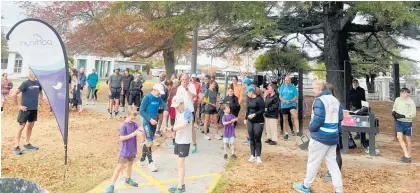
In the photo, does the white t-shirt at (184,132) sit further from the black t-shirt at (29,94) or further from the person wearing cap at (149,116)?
the black t-shirt at (29,94)

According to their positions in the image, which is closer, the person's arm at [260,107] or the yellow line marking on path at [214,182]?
the yellow line marking on path at [214,182]

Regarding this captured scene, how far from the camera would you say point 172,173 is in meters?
5.05

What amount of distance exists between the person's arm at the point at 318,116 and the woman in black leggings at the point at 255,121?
1.63 meters

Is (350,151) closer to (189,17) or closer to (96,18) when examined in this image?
(189,17)

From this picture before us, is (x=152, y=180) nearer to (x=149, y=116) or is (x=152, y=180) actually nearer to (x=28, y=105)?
(x=149, y=116)

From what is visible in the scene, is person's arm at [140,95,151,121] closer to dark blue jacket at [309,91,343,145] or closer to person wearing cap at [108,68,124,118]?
dark blue jacket at [309,91,343,145]

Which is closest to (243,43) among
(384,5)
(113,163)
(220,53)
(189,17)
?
(220,53)

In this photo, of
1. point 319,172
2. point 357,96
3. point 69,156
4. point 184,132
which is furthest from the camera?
point 357,96

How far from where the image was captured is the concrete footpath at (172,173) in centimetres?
436

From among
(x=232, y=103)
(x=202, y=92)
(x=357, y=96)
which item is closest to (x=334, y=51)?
(x=357, y=96)

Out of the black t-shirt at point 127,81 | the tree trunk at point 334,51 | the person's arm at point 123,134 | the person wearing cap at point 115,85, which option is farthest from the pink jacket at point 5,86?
the tree trunk at point 334,51

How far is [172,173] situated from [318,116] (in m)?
2.66

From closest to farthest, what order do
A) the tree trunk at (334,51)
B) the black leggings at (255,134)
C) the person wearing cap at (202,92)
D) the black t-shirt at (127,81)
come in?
the black leggings at (255,134), the person wearing cap at (202,92), the tree trunk at (334,51), the black t-shirt at (127,81)

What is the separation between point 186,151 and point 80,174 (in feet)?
6.73
